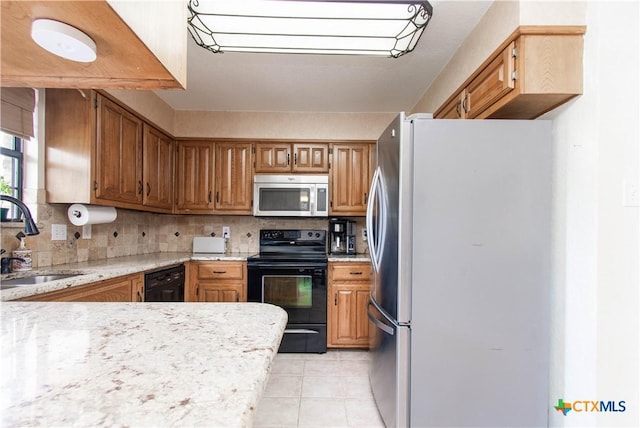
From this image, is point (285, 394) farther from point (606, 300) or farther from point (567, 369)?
point (606, 300)

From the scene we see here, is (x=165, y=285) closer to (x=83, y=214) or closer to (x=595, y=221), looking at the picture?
(x=83, y=214)

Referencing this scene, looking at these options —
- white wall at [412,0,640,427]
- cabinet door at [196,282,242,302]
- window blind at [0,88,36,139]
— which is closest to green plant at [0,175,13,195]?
window blind at [0,88,36,139]

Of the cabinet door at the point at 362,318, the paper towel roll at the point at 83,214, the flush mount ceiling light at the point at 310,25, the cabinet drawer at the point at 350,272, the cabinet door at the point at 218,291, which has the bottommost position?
the cabinet door at the point at 362,318

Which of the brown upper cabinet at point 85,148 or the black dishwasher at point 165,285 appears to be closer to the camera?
the brown upper cabinet at point 85,148

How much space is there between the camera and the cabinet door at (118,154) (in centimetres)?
204

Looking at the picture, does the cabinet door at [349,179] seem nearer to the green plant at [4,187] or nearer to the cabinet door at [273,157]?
the cabinet door at [273,157]

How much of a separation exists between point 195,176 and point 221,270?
106 centimetres

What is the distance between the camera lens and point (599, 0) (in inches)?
51.8

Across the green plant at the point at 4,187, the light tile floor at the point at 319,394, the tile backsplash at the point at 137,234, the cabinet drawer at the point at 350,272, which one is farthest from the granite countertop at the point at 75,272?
the cabinet drawer at the point at 350,272

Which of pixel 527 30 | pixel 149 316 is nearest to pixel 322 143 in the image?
pixel 527 30

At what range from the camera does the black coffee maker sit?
3.28 metres

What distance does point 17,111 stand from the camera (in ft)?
5.80

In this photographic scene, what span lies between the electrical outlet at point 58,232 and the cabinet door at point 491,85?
2805 mm

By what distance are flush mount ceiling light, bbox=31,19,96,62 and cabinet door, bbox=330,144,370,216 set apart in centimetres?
250
